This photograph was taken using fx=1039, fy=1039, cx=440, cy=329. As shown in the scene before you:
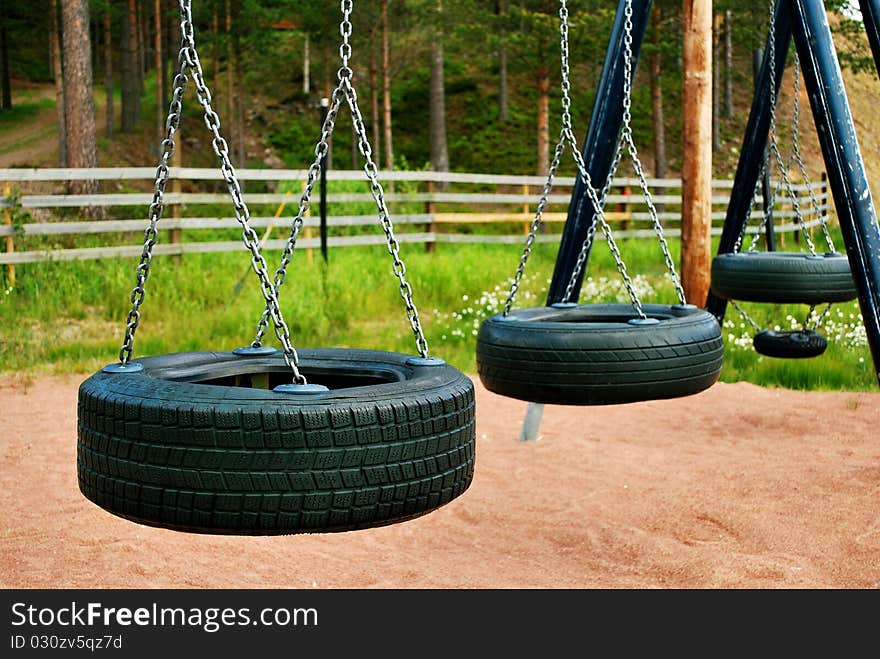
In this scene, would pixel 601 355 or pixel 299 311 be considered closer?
pixel 601 355

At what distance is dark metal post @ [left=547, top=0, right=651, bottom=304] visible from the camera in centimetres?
488

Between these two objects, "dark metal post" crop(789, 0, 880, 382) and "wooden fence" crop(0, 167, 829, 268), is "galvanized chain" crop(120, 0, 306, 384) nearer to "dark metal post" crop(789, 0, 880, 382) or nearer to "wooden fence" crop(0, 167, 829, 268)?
"dark metal post" crop(789, 0, 880, 382)

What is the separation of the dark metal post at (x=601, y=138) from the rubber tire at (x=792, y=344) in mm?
1830

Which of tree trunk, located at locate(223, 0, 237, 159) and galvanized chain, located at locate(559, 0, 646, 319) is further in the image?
tree trunk, located at locate(223, 0, 237, 159)

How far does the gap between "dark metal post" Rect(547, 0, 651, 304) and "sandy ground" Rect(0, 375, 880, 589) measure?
1.04 metres

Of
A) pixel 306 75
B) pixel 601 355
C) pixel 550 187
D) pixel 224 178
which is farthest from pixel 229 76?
pixel 224 178

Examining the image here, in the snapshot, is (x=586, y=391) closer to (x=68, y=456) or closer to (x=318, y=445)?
(x=318, y=445)

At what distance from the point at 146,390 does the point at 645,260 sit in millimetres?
10964

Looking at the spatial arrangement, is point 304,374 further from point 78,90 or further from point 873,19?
point 78,90

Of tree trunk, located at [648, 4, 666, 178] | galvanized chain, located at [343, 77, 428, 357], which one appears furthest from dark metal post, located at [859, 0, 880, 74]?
tree trunk, located at [648, 4, 666, 178]

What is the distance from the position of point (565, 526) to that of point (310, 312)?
4.79 m

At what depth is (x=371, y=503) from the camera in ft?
7.55

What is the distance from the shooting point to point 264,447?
223 centimetres

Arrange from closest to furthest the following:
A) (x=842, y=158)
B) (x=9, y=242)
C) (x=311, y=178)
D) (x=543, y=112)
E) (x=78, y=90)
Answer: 1. (x=311, y=178)
2. (x=842, y=158)
3. (x=9, y=242)
4. (x=78, y=90)
5. (x=543, y=112)
